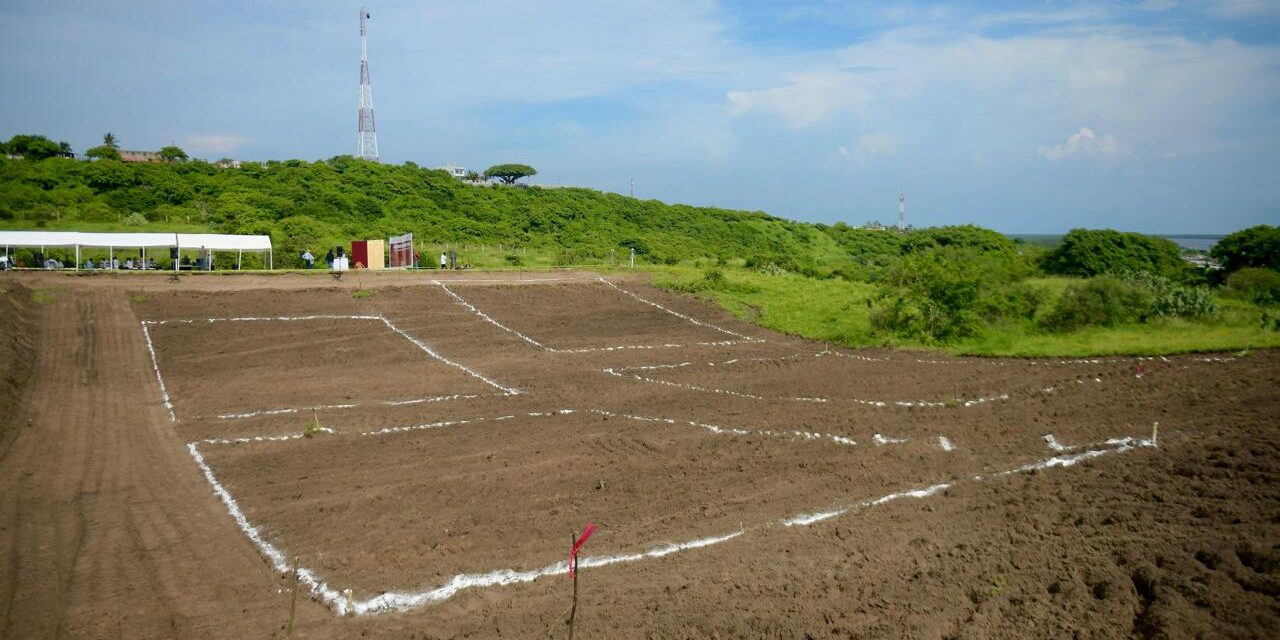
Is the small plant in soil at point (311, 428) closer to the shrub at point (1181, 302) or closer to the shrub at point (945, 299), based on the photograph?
the shrub at point (945, 299)

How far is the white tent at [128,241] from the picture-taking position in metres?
29.2

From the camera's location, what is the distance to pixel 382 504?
11711 millimetres

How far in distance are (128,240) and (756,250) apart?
4949 centimetres

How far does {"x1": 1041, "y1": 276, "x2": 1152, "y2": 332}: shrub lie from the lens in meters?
28.6

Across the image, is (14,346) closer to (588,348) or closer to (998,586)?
(588,348)

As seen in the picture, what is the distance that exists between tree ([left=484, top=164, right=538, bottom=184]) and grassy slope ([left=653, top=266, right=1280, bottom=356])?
58.0 m

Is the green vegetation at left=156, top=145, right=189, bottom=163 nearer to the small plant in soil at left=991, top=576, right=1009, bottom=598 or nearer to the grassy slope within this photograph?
the grassy slope

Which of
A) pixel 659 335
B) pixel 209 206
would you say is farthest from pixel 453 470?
pixel 209 206

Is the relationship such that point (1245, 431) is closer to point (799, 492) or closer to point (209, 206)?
point (799, 492)

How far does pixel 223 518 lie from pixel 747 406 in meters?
10.8

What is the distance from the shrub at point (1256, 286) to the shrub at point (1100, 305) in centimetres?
703

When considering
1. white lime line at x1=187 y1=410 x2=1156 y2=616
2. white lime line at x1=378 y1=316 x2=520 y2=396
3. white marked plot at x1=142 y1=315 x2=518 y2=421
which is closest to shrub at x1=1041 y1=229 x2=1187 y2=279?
white lime line at x1=378 y1=316 x2=520 y2=396

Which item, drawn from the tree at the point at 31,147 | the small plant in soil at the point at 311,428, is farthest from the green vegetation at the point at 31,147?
the small plant in soil at the point at 311,428

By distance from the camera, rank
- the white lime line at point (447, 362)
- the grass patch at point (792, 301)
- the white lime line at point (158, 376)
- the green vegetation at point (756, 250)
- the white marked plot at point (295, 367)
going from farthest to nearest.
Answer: the grass patch at point (792, 301)
the green vegetation at point (756, 250)
the white lime line at point (447, 362)
the white marked plot at point (295, 367)
the white lime line at point (158, 376)
